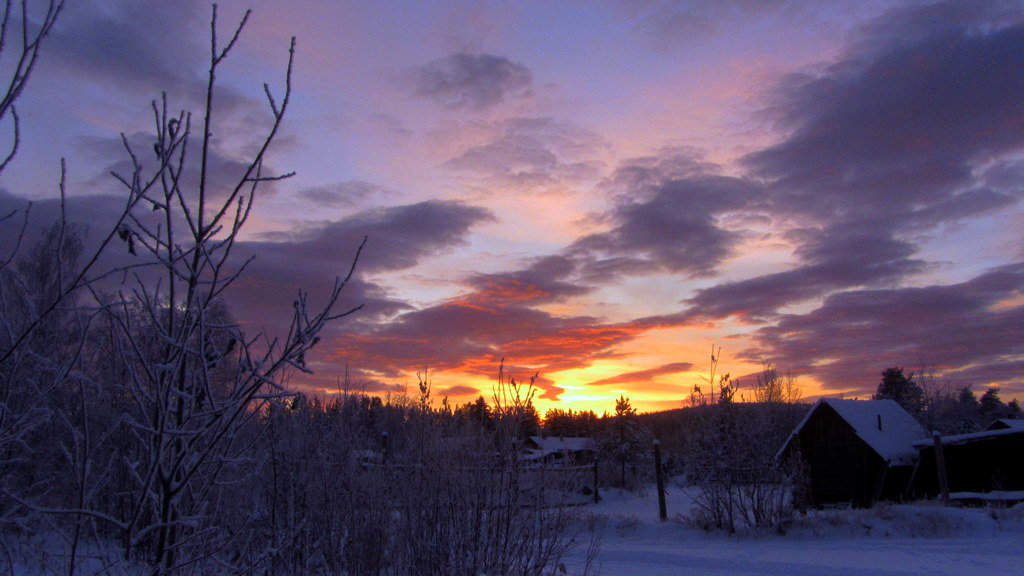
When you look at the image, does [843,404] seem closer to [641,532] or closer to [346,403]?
[641,532]

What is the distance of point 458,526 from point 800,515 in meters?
13.0

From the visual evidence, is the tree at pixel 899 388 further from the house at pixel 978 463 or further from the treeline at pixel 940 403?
the house at pixel 978 463

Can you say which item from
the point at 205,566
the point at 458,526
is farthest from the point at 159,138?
the point at 458,526

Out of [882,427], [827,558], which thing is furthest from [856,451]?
[827,558]

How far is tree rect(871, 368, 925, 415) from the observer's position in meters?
41.5

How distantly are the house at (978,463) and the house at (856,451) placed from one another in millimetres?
645

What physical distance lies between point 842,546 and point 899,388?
38852 millimetres

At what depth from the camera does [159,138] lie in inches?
77.4

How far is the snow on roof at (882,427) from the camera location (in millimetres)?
22312

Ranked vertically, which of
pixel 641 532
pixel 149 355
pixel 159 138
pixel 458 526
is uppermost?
pixel 159 138

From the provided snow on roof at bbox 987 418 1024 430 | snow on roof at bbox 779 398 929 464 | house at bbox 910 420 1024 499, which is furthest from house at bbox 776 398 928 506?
snow on roof at bbox 987 418 1024 430

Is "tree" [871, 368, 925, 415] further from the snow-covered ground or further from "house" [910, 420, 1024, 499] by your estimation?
the snow-covered ground

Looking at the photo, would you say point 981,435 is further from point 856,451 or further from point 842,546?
point 842,546

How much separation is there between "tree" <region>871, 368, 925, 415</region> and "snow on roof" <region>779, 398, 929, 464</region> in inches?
675
